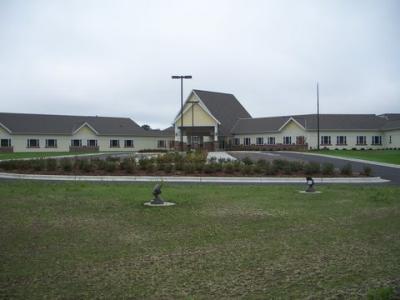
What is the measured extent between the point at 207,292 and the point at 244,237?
2.95m

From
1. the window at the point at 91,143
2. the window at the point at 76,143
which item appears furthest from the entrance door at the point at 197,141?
A: the window at the point at 76,143

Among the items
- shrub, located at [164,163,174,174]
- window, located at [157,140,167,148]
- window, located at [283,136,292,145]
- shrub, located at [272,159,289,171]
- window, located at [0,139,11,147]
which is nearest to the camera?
shrub, located at [272,159,289,171]

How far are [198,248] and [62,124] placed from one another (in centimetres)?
6049

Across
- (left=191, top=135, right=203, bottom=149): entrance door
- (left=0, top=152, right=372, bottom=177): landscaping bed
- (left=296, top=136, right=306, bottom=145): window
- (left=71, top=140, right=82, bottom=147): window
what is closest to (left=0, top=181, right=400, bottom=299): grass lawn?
(left=0, top=152, right=372, bottom=177): landscaping bed

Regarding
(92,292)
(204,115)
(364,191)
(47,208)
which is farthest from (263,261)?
(204,115)

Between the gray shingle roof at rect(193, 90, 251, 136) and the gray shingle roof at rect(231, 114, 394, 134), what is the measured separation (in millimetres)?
1533

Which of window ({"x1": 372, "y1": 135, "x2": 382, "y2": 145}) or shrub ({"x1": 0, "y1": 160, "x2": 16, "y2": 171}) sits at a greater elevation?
window ({"x1": 372, "y1": 135, "x2": 382, "y2": 145})

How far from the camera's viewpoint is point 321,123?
64.6 meters

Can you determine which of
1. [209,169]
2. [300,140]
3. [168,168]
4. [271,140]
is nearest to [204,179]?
[209,169]

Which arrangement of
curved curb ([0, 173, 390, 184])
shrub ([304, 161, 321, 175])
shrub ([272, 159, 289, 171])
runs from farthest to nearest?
shrub ([272, 159, 289, 171]), shrub ([304, 161, 321, 175]), curved curb ([0, 173, 390, 184])

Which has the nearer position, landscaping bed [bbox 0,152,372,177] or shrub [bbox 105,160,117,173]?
landscaping bed [bbox 0,152,372,177]

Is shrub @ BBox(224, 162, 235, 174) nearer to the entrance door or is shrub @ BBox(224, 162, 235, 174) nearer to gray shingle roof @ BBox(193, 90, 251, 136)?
gray shingle roof @ BBox(193, 90, 251, 136)

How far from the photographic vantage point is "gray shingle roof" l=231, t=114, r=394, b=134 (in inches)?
2534

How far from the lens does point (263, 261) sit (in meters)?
6.57
